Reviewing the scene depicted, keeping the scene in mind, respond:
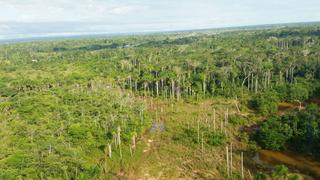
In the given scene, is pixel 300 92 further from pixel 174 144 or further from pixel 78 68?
pixel 78 68

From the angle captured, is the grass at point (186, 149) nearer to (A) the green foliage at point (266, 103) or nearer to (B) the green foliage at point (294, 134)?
(B) the green foliage at point (294, 134)

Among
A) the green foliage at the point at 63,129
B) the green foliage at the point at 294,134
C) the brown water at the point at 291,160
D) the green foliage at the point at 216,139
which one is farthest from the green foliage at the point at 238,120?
the green foliage at the point at 63,129

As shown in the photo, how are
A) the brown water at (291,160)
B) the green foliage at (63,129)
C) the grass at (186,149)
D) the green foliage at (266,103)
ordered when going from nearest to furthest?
the green foliage at (63,129), the brown water at (291,160), the grass at (186,149), the green foliage at (266,103)

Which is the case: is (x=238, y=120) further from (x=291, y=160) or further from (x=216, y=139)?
(x=291, y=160)

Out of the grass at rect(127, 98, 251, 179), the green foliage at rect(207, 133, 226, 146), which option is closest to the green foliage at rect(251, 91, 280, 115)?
the grass at rect(127, 98, 251, 179)

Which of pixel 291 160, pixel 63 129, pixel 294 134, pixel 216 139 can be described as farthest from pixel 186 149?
pixel 63 129
